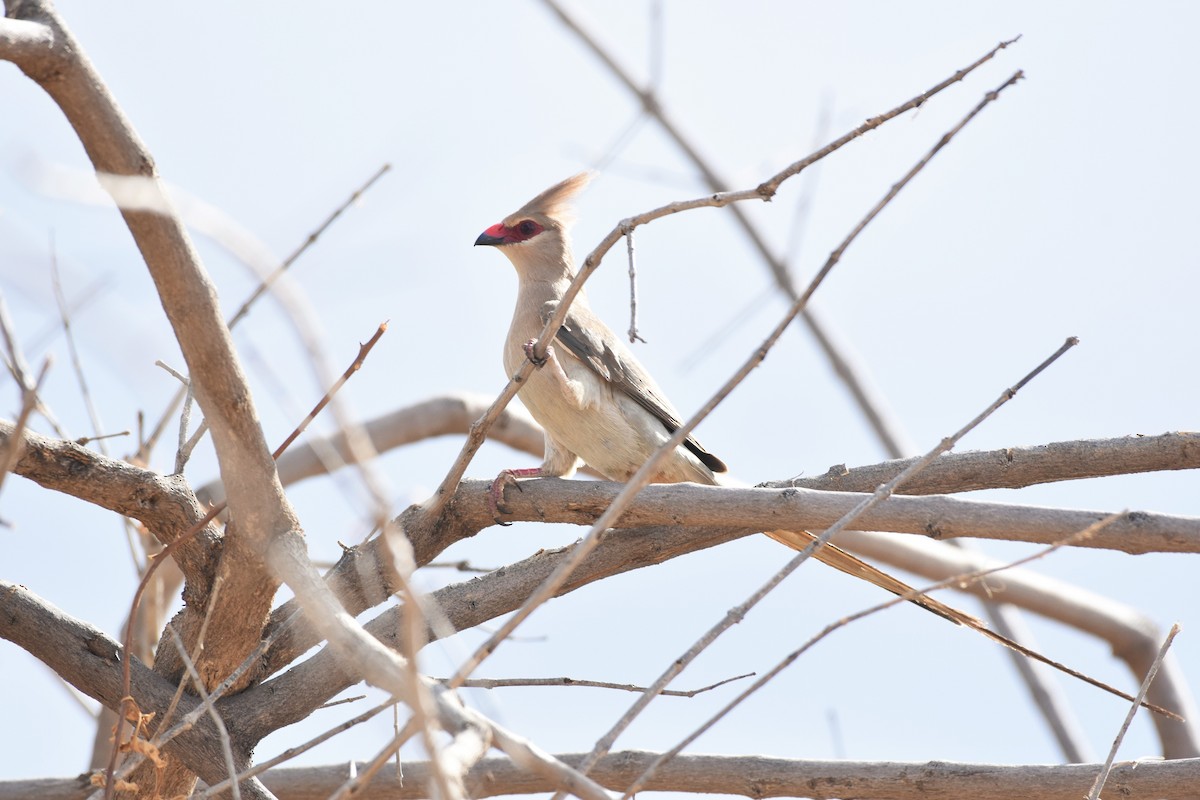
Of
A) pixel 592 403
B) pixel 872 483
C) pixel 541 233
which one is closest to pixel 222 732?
pixel 872 483

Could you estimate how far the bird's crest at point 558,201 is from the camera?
5.63 metres

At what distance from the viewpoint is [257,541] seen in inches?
122

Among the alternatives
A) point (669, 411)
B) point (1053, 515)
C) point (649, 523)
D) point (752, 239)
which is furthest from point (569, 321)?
point (752, 239)

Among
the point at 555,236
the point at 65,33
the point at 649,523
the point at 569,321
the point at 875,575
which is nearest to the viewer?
the point at 65,33

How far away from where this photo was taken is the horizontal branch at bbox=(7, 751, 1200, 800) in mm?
3377

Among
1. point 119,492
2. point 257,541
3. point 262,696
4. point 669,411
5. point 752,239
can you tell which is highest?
point 752,239

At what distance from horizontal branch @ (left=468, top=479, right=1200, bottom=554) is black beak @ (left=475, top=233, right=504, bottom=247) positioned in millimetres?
2253

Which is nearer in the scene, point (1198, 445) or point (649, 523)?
point (1198, 445)

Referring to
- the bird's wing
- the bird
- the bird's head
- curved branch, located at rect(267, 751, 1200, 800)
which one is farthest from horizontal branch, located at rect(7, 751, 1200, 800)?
the bird's head

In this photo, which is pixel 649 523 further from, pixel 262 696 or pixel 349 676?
pixel 262 696

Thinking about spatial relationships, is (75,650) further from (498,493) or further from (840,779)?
(840,779)

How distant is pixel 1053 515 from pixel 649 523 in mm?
1189

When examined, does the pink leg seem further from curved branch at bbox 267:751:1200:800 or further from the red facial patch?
the red facial patch

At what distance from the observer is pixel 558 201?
5688 millimetres
